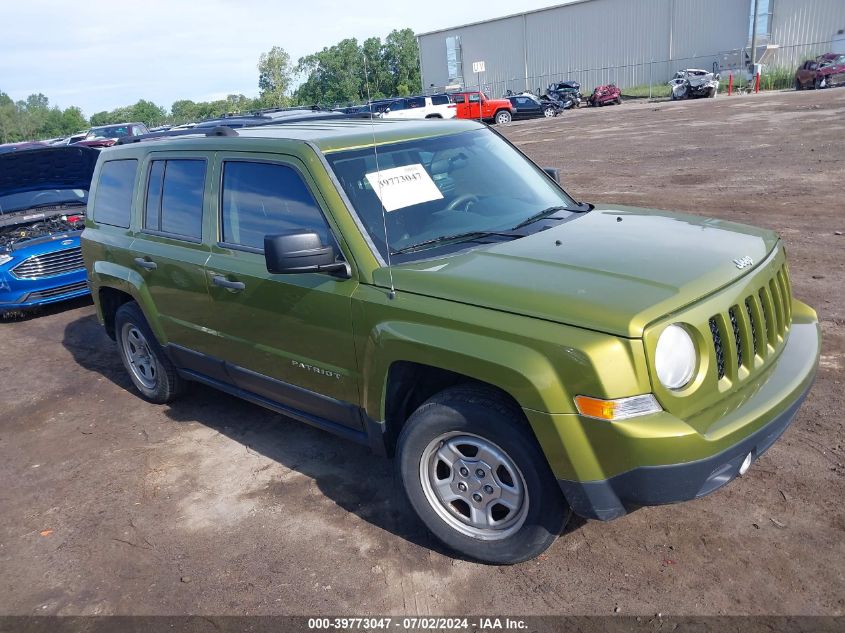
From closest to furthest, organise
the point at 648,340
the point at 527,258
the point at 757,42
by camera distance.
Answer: the point at 648,340 → the point at 527,258 → the point at 757,42

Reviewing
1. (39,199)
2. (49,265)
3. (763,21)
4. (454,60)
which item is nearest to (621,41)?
(763,21)

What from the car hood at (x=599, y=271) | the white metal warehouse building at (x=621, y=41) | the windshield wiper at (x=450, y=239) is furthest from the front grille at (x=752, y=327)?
the white metal warehouse building at (x=621, y=41)

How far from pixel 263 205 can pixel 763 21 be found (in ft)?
166

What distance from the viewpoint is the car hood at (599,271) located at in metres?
2.77

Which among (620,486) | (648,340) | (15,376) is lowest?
(15,376)

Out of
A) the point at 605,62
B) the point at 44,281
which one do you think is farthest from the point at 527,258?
the point at 605,62

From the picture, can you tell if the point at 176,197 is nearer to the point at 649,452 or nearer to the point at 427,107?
the point at 649,452

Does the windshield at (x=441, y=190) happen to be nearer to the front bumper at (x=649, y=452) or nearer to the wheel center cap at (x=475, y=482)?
the wheel center cap at (x=475, y=482)

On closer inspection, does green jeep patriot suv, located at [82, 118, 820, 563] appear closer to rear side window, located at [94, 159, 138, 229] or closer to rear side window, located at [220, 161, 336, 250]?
rear side window, located at [220, 161, 336, 250]

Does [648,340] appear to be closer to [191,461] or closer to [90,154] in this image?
[191,461]

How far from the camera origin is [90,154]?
29.2ft

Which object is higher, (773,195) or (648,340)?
(648,340)

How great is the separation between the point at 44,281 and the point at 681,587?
26.2ft

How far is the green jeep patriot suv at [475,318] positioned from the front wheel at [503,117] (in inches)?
1238
